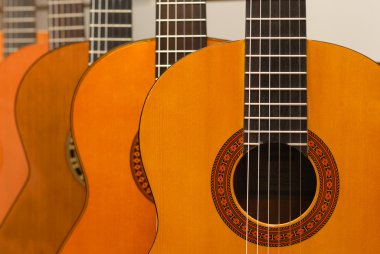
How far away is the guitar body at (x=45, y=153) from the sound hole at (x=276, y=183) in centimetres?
62

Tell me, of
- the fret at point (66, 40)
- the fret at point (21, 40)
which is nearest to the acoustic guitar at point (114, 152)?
the fret at point (66, 40)

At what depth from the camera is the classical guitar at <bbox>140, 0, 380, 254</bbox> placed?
1.21 metres

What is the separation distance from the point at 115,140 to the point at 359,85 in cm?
57

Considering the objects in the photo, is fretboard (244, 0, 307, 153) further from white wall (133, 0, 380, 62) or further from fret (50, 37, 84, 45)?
fret (50, 37, 84, 45)

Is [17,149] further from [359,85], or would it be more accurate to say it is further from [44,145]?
[359,85]

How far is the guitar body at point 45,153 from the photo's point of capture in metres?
1.74

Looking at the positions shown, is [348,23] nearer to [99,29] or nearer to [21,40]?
[99,29]

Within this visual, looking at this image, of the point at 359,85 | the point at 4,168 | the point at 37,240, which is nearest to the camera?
the point at 359,85

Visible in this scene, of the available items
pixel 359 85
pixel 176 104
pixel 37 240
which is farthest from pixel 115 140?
pixel 359 85

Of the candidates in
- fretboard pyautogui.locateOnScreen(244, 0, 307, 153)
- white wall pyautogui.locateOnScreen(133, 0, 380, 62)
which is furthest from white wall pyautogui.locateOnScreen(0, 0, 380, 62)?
fretboard pyautogui.locateOnScreen(244, 0, 307, 153)

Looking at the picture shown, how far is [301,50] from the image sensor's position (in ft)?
4.02

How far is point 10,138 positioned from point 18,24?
55cm

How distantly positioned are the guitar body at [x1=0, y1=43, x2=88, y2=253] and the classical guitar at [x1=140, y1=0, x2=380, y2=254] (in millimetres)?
581

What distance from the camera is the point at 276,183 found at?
1294mm
